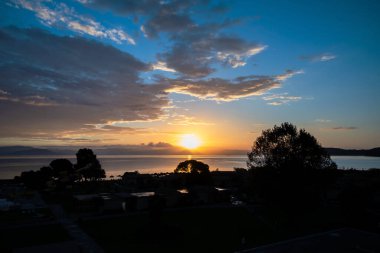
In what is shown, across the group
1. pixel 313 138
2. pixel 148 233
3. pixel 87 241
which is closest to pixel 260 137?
pixel 313 138

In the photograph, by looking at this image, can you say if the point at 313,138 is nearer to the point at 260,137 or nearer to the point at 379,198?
the point at 260,137

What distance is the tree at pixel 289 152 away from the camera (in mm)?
39156

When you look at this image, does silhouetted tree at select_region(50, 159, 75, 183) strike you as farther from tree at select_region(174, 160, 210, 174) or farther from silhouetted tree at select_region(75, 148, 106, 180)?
tree at select_region(174, 160, 210, 174)

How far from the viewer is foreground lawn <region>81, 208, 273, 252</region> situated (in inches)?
993

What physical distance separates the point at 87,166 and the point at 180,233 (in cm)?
5001

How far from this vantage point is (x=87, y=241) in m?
26.8

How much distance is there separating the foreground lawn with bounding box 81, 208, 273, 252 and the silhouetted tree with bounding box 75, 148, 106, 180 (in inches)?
1534

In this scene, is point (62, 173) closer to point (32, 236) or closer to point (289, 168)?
point (32, 236)

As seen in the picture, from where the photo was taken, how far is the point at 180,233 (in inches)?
1145

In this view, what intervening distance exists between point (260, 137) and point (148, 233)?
2283 cm

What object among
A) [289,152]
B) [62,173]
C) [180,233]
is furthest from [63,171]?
[289,152]

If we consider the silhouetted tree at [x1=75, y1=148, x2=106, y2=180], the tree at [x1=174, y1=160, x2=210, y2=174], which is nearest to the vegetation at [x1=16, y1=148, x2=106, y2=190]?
the silhouetted tree at [x1=75, y1=148, x2=106, y2=180]

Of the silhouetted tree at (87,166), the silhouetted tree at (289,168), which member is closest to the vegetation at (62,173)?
the silhouetted tree at (87,166)

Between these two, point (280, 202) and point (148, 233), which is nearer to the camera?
point (148, 233)
